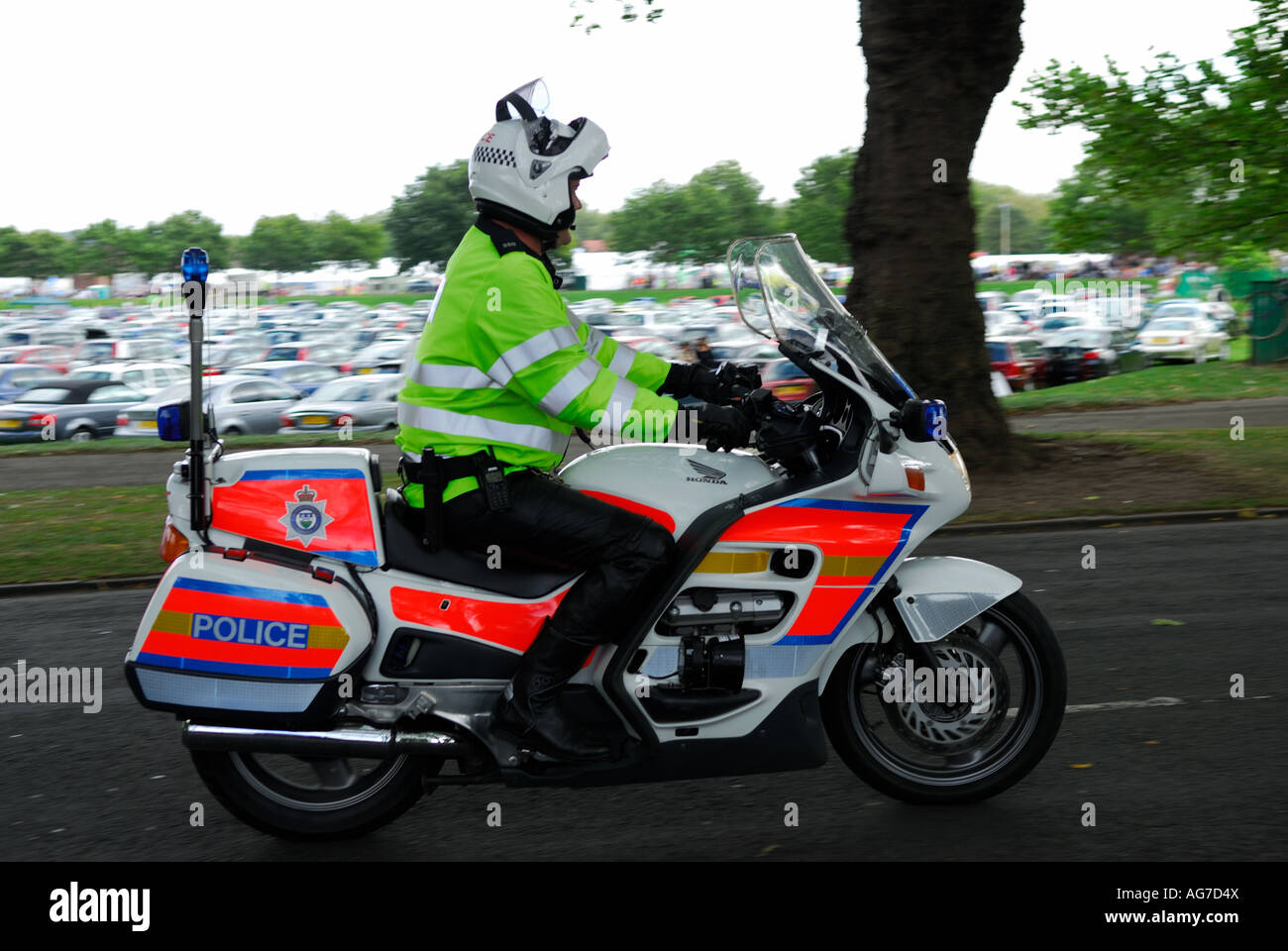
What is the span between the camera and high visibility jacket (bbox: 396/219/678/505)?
4113 mm

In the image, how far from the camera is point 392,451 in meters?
18.8

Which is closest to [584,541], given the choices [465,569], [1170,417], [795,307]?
[465,569]

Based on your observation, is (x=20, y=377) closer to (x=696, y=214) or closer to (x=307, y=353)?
(x=307, y=353)

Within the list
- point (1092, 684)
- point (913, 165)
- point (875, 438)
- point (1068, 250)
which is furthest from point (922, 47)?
point (1068, 250)

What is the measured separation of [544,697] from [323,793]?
856mm

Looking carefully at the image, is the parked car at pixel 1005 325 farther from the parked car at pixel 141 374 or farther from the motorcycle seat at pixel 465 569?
the motorcycle seat at pixel 465 569

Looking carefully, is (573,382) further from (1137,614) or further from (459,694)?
(1137,614)

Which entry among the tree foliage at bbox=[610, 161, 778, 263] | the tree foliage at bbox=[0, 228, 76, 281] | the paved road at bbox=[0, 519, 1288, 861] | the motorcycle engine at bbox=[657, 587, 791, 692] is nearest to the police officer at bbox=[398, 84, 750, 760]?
the motorcycle engine at bbox=[657, 587, 791, 692]

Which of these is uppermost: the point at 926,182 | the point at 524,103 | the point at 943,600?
the point at 926,182

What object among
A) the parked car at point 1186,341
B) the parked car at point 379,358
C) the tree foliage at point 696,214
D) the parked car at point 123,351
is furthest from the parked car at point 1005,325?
the parked car at point 123,351

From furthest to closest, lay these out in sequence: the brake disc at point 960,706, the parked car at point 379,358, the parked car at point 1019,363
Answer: the parked car at point 379,358, the parked car at point 1019,363, the brake disc at point 960,706

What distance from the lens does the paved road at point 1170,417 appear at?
18578 mm

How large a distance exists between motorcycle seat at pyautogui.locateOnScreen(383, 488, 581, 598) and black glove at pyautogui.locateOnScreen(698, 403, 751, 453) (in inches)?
25.4
